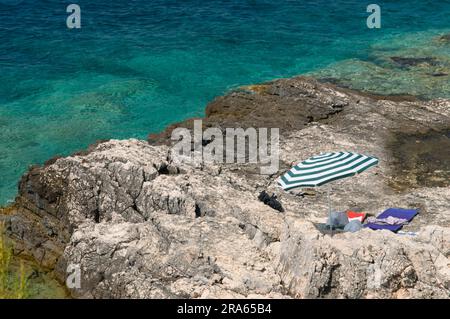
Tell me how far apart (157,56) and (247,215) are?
97.6ft

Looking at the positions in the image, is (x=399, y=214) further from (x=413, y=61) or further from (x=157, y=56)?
(x=157, y=56)

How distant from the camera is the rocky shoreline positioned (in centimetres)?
1430

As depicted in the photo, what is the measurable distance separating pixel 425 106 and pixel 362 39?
17763 mm

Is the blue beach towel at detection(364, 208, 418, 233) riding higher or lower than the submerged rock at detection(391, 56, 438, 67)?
lower

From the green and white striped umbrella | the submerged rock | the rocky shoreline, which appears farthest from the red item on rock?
the submerged rock

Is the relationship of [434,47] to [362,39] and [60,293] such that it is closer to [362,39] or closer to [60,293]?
[362,39]

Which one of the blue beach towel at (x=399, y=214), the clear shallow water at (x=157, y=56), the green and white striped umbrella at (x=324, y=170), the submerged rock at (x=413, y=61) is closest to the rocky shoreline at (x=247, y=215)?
the blue beach towel at (x=399, y=214)

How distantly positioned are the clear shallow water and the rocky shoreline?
766 centimetres

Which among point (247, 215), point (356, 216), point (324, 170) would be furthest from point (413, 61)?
point (247, 215)

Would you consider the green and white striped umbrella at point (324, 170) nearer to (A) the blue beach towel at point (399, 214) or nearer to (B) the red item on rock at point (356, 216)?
(B) the red item on rock at point (356, 216)

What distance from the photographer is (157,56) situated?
1802 inches

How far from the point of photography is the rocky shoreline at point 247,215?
14.3 metres

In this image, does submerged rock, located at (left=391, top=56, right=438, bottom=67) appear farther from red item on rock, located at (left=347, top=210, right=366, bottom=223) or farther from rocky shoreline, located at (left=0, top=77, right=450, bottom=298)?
red item on rock, located at (left=347, top=210, right=366, bottom=223)
